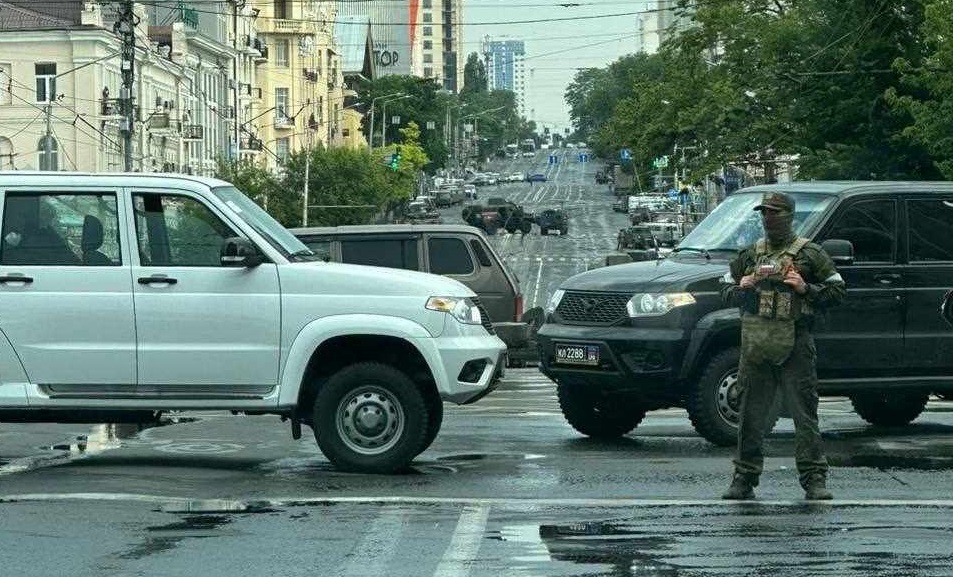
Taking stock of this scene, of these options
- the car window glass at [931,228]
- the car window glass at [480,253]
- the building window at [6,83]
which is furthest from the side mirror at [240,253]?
the building window at [6,83]

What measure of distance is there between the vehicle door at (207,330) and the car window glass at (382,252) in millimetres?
10432

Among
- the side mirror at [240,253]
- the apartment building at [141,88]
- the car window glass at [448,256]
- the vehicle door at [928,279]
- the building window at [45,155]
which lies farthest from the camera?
the apartment building at [141,88]

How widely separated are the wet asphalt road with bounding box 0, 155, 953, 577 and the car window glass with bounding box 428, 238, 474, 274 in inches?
285

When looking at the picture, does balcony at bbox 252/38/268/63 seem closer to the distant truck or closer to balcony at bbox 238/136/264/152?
balcony at bbox 238/136/264/152

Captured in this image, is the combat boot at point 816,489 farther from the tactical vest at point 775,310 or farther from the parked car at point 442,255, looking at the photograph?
the parked car at point 442,255

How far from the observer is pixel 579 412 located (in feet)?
49.4

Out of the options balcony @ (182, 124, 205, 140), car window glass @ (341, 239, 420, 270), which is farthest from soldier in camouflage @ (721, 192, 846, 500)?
balcony @ (182, 124, 205, 140)

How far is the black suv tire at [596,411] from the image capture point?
15.0 m

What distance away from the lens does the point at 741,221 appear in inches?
586

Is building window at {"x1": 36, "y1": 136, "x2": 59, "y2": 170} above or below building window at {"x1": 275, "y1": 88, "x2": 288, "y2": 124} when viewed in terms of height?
below

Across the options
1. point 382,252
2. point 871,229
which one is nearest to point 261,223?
point 871,229

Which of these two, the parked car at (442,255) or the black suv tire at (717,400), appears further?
the parked car at (442,255)

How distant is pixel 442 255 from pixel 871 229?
30.9 feet

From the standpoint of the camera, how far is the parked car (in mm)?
22922
